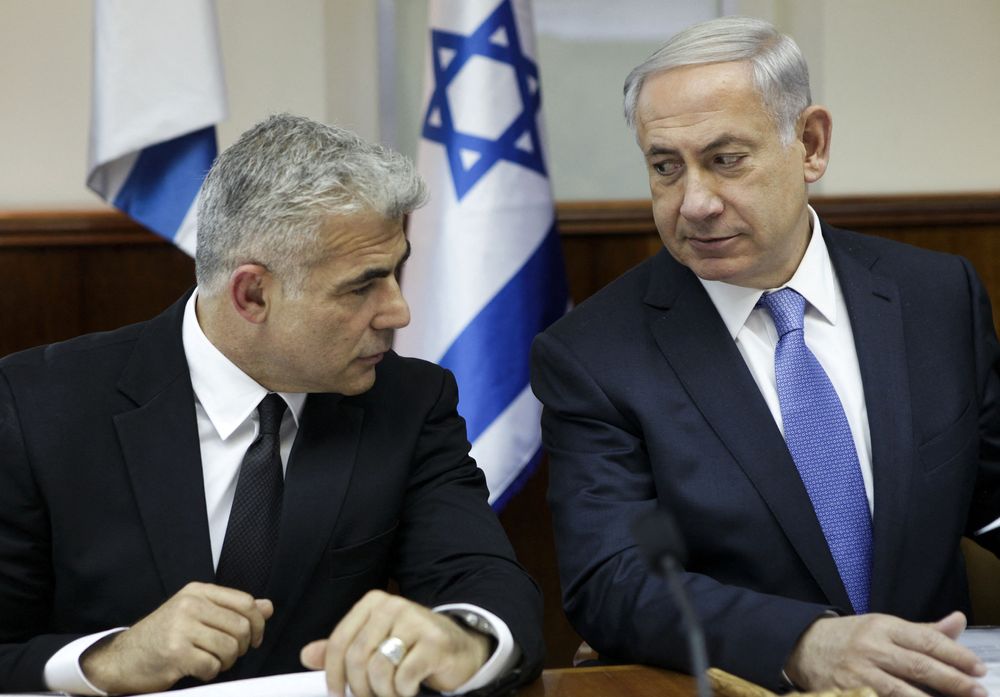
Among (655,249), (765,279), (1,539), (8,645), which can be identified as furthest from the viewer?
(655,249)

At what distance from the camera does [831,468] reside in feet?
6.56

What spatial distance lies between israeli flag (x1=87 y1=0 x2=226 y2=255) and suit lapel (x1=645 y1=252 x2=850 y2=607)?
129 centimetres

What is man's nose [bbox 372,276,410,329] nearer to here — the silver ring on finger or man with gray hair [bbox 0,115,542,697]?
man with gray hair [bbox 0,115,542,697]

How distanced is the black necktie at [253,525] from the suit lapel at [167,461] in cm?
4

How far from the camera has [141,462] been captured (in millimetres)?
1895

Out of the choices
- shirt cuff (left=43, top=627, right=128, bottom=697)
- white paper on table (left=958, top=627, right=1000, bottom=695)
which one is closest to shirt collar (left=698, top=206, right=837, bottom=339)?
white paper on table (left=958, top=627, right=1000, bottom=695)

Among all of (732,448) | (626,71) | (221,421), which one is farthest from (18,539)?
(626,71)

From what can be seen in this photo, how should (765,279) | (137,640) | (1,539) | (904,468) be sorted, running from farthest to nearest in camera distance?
(765,279), (904,468), (1,539), (137,640)

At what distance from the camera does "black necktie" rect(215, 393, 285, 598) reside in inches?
74.4

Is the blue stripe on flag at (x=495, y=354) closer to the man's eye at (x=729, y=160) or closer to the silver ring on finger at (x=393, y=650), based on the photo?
the man's eye at (x=729, y=160)

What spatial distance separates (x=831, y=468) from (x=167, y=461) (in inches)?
40.2

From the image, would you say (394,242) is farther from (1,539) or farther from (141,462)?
(1,539)

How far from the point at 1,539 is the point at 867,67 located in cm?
273

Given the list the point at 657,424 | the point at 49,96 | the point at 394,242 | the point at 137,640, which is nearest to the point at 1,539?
the point at 137,640
